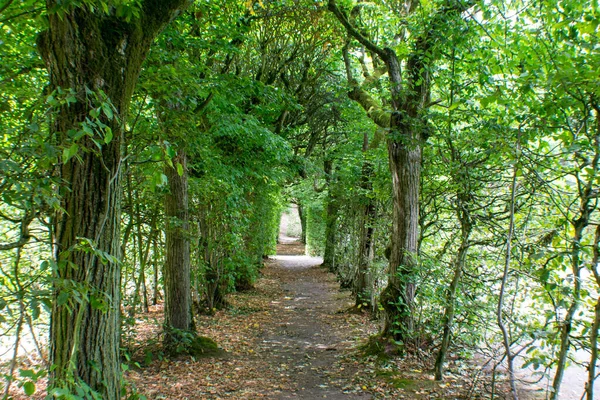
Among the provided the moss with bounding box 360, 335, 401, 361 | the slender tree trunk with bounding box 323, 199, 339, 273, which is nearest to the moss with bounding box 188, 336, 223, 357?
the moss with bounding box 360, 335, 401, 361

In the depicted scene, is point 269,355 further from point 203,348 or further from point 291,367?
point 203,348

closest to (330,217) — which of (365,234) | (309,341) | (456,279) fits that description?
(365,234)

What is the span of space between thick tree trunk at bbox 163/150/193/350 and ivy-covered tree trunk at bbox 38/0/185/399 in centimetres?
358

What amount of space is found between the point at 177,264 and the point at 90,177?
4.21 metres

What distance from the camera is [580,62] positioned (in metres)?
2.65

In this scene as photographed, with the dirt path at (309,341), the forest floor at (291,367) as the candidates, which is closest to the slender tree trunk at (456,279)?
the forest floor at (291,367)

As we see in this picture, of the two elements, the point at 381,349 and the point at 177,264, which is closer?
the point at 381,349

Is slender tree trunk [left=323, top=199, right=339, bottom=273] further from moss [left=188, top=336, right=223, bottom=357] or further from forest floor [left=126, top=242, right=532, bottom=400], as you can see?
moss [left=188, top=336, right=223, bottom=357]

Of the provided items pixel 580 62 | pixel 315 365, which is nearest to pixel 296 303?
pixel 315 365

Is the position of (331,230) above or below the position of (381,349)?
above

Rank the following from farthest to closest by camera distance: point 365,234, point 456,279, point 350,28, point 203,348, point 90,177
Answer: point 365,234, point 203,348, point 350,28, point 456,279, point 90,177

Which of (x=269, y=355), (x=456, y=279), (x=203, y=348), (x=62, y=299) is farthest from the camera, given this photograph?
(x=269, y=355)

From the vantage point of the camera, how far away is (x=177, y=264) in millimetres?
6496

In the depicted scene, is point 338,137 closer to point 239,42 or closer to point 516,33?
point 239,42
